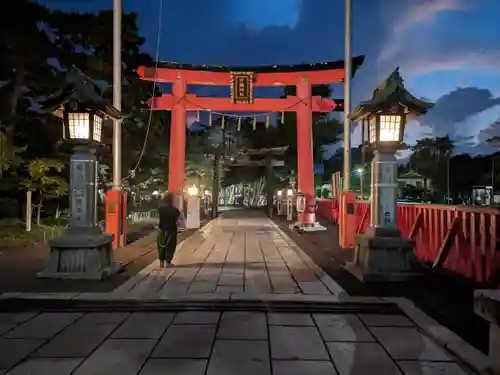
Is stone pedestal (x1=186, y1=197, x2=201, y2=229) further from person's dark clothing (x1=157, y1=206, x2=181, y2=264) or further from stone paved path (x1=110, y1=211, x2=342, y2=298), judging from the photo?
person's dark clothing (x1=157, y1=206, x2=181, y2=264)

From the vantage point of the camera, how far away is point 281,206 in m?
33.9

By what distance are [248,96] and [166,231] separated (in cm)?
1203

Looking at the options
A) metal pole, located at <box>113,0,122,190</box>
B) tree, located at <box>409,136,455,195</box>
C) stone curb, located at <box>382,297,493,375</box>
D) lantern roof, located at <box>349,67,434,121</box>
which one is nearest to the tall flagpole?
metal pole, located at <box>113,0,122,190</box>

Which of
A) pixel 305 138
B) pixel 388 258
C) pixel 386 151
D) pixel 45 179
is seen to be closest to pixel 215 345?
pixel 388 258

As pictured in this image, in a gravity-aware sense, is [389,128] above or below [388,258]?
above

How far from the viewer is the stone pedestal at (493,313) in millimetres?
3504

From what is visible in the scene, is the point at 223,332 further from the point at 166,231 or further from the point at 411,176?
the point at 411,176

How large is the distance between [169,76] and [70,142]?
12.5 m

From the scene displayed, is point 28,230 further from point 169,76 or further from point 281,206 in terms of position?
point 281,206

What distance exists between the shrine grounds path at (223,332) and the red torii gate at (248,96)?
43.2ft

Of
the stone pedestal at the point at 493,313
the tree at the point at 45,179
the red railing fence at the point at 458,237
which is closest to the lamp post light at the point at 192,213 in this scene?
the tree at the point at 45,179

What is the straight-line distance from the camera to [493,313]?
3531 mm

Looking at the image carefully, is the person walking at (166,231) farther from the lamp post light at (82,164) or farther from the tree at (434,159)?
the tree at (434,159)

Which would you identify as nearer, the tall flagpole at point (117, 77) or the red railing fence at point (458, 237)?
the red railing fence at point (458, 237)
